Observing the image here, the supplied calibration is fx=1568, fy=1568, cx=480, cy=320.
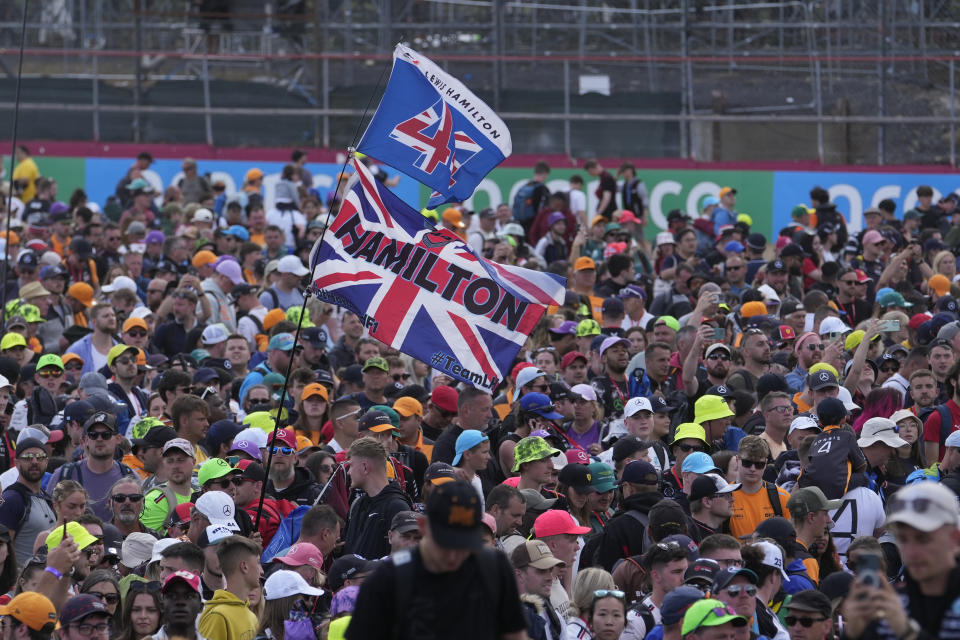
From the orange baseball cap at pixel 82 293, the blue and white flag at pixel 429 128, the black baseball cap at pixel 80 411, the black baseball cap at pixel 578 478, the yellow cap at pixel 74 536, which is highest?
the blue and white flag at pixel 429 128

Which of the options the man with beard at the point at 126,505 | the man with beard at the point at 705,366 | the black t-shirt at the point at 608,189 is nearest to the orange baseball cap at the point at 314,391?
the man with beard at the point at 126,505

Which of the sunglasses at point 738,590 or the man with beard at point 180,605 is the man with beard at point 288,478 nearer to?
the man with beard at point 180,605

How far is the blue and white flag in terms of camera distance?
384 inches

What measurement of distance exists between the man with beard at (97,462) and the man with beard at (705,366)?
14.1 ft

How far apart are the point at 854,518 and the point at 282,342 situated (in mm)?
5056

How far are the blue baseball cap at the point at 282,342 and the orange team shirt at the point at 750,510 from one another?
14.8 ft

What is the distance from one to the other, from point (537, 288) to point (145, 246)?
945 centimetres

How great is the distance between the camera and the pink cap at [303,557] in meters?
7.61

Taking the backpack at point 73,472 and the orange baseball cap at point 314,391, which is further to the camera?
the orange baseball cap at point 314,391

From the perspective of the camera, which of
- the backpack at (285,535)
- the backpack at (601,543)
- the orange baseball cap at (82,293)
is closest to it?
the backpack at (601,543)

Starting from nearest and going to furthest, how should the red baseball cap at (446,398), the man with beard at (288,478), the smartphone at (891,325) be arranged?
the man with beard at (288,478) < the red baseball cap at (446,398) < the smartphone at (891,325)

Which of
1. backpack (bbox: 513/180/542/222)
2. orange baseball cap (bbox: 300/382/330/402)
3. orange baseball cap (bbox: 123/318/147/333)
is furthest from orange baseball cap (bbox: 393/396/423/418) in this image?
backpack (bbox: 513/180/542/222)

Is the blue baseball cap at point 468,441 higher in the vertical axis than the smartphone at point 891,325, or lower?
lower

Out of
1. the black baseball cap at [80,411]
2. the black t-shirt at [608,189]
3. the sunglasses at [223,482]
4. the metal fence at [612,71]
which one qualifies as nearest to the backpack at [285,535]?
the sunglasses at [223,482]
